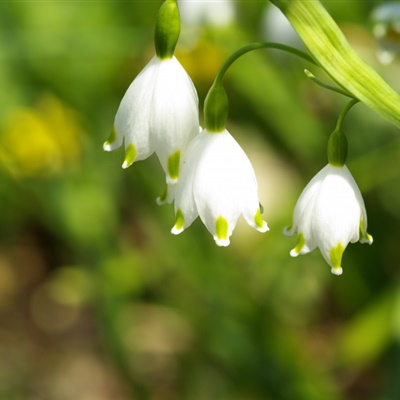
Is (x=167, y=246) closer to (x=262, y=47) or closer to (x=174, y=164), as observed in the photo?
(x=174, y=164)

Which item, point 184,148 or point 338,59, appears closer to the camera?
point 338,59

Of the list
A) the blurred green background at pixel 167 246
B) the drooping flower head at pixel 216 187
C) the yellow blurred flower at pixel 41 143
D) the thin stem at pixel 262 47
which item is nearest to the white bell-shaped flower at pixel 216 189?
the drooping flower head at pixel 216 187

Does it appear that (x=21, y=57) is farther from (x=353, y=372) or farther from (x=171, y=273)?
(x=353, y=372)

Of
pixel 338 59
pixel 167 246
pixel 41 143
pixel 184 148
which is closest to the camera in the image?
pixel 338 59

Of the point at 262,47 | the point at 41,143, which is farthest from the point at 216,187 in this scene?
the point at 41,143

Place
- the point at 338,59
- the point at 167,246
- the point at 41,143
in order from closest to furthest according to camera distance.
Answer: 1. the point at 338,59
2. the point at 167,246
3. the point at 41,143

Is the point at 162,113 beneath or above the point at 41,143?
beneath

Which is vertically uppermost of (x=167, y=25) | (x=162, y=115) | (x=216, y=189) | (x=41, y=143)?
(x=41, y=143)

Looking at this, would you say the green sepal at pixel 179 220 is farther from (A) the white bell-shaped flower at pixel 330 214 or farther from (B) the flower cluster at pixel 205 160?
(A) the white bell-shaped flower at pixel 330 214
